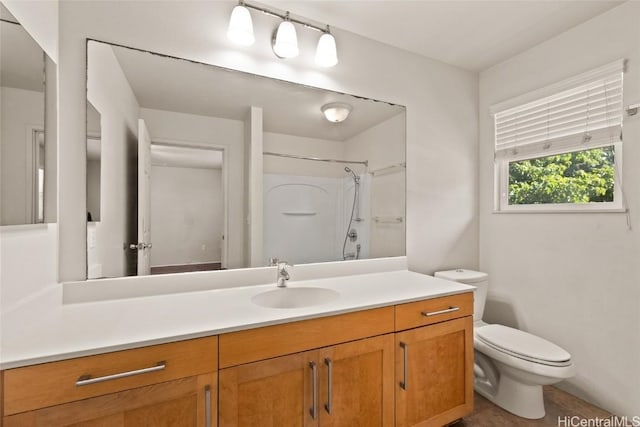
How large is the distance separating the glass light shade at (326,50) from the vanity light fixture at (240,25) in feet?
1.39

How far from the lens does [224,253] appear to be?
1587 mm

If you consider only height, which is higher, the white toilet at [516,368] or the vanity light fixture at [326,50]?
the vanity light fixture at [326,50]

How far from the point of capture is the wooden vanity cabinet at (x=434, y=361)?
1372mm

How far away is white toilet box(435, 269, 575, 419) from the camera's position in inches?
61.7

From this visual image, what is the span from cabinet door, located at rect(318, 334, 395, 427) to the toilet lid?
2.79 ft

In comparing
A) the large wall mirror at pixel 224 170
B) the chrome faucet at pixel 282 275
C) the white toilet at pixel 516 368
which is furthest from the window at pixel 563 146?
the chrome faucet at pixel 282 275

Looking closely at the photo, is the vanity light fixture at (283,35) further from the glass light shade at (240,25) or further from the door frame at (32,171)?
the door frame at (32,171)

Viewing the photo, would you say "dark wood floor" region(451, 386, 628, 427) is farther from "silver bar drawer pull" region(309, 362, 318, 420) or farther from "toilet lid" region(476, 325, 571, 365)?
"silver bar drawer pull" region(309, 362, 318, 420)

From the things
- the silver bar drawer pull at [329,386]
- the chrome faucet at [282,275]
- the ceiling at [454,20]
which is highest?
the ceiling at [454,20]

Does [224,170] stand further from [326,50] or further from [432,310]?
[432,310]

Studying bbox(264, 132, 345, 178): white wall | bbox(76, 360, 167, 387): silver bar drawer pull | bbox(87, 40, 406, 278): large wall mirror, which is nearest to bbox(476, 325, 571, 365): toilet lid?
bbox(87, 40, 406, 278): large wall mirror

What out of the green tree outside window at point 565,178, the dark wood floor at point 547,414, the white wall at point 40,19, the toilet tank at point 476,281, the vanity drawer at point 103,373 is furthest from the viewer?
the toilet tank at point 476,281

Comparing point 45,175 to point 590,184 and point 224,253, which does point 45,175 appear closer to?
point 224,253

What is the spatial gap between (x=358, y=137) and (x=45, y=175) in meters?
1.60
